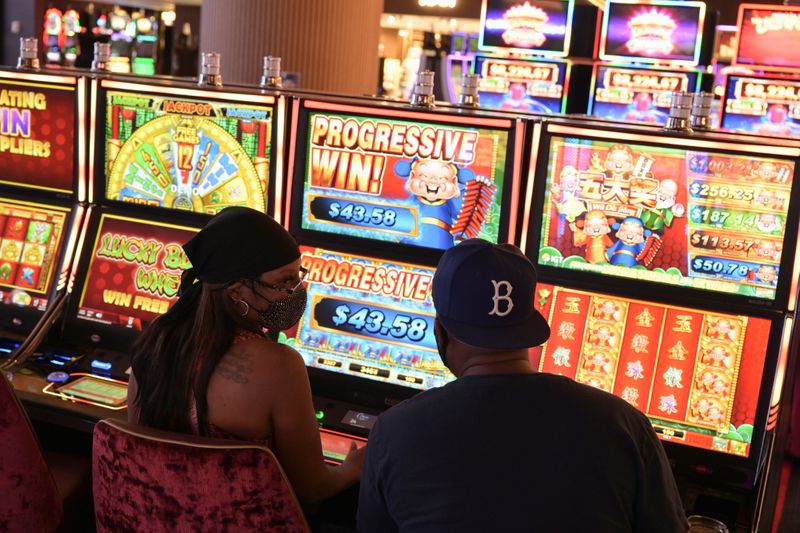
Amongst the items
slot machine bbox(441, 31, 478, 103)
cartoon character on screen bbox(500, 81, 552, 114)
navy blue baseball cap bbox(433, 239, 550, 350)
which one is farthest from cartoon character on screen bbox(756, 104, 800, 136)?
navy blue baseball cap bbox(433, 239, 550, 350)

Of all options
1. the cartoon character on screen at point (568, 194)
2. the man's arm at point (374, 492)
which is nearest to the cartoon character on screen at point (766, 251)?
the cartoon character on screen at point (568, 194)

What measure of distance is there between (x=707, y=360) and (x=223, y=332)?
4.96ft

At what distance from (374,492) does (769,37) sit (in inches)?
338

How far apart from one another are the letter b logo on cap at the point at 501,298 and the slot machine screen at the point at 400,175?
1.29 metres

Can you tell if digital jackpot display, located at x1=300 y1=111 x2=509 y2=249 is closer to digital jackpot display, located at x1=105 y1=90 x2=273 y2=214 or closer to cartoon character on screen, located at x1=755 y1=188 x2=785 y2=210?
digital jackpot display, located at x1=105 y1=90 x2=273 y2=214

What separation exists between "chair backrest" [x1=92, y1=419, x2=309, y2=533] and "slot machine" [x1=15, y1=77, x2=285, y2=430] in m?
1.21

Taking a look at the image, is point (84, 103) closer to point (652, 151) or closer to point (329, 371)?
point (329, 371)

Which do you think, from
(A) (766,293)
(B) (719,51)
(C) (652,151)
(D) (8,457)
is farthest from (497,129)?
(B) (719,51)

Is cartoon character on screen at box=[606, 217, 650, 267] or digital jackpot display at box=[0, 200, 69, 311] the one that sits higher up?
cartoon character on screen at box=[606, 217, 650, 267]

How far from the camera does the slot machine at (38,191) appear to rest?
12.1 feet

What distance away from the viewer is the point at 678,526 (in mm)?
1726

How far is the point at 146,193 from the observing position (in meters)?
3.63

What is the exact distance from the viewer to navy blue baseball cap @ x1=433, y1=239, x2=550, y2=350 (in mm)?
1754

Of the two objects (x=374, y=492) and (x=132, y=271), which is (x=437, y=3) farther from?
(x=374, y=492)
